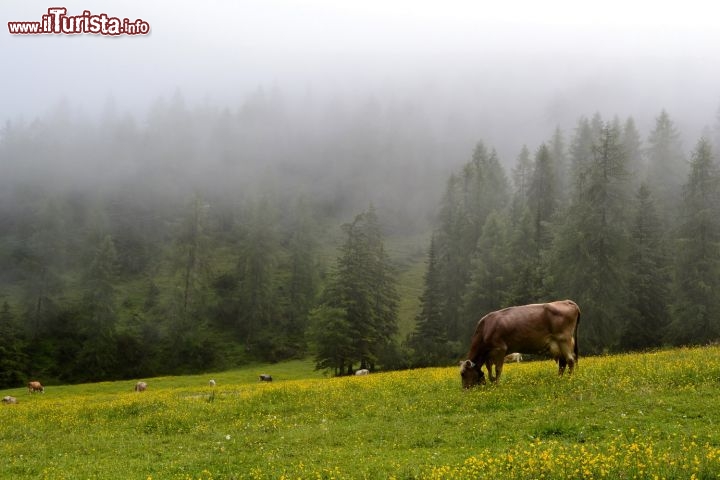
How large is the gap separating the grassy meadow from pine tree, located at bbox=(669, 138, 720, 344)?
869 inches

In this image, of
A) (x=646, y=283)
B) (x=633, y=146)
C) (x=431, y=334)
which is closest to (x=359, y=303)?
(x=431, y=334)

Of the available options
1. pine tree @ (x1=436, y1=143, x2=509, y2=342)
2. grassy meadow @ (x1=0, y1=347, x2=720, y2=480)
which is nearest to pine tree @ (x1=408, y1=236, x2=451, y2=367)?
pine tree @ (x1=436, y1=143, x2=509, y2=342)

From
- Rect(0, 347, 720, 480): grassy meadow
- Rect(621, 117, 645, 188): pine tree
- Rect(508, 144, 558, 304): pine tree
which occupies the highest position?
Rect(621, 117, 645, 188): pine tree

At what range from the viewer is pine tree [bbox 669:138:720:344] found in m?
38.3

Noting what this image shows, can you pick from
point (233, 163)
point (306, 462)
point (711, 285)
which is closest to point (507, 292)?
point (711, 285)

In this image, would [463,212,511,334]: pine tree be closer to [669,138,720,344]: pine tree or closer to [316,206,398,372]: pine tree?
[316,206,398,372]: pine tree

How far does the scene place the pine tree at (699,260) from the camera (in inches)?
1510

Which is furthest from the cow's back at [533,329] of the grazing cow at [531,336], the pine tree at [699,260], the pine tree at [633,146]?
the pine tree at [633,146]

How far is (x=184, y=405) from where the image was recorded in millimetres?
20719

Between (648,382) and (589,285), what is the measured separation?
89.5 feet

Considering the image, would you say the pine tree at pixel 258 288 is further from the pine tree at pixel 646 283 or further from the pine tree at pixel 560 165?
the pine tree at pixel 560 165

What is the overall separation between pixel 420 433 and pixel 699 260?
124 ft

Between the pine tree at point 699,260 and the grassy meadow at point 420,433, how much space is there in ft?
72.4

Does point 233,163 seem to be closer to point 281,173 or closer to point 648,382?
point 281,173
